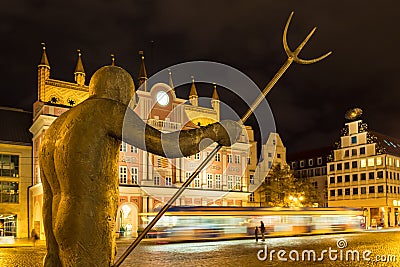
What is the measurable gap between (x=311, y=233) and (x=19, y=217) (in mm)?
24442

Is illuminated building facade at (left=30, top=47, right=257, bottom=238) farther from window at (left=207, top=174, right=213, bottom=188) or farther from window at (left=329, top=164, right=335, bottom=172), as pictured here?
window at (left=329, top=164, right=335, bottom=172)

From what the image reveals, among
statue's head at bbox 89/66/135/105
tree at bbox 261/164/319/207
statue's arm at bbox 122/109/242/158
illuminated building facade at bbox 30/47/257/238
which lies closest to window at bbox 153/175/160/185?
illuminated building facade at bbox 30/47/257/238

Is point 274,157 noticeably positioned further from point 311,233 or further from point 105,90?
point 105,90

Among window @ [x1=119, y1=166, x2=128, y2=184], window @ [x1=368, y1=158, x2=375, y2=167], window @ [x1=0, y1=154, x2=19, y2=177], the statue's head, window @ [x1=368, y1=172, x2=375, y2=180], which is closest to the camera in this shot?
the statue's head

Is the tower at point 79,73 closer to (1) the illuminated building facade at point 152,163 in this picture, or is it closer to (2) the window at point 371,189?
(1) the illuminated building facade at point 152,163

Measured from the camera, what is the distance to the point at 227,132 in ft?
11.2

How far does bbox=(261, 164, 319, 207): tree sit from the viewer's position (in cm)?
5156

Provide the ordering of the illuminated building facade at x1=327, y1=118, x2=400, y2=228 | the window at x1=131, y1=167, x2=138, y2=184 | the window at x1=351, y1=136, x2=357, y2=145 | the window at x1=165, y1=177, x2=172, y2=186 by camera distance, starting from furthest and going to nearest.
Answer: the window at x1=351, y1=136, x2=357, y2=145 < the illuminated building facade at x1=327, y1=118, x2=400, y2=228 < the window at x1=165, y1=177, x2=172, y2=186 < the window at x1=131, y1=167, x2=138, y2=184

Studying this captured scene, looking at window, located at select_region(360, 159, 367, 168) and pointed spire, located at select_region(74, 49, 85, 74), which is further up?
pointed spire, located at select_region(74, 49, 85, 74)

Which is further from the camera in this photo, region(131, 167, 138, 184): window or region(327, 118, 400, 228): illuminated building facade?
region(327, 118, 400, 228): illuminated building facade

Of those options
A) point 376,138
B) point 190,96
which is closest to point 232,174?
point 190,96

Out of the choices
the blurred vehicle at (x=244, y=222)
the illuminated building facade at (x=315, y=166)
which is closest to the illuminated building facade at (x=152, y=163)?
the blurred vehicle at (x=244, y=222)

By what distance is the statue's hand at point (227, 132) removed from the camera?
134 inches

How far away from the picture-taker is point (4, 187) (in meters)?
43.8
